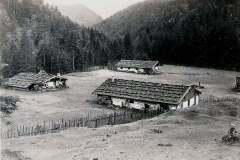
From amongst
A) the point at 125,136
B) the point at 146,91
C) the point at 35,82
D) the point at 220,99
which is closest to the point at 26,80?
the point at 35,82

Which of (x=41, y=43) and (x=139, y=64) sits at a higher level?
(x=41, y=43)

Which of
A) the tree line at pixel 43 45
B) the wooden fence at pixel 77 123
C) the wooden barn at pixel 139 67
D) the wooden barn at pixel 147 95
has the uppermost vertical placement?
the tree line at pixel 43 45

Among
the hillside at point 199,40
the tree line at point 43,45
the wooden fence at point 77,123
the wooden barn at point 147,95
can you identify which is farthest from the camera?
the hillside at point 199,40

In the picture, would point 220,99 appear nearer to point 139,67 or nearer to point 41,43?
point 139,67

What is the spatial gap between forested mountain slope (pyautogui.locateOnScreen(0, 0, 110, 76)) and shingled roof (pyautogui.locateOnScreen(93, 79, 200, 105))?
35.9 metres

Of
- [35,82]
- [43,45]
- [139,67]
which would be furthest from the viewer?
[139,67]

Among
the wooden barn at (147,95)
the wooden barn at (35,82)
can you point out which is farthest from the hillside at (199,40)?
the wooden barn at (147,95)

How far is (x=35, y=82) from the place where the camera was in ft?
210

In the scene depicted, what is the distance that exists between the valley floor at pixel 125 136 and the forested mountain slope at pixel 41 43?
1249 inches

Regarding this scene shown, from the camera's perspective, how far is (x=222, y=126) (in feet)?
125

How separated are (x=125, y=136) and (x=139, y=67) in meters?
62.2

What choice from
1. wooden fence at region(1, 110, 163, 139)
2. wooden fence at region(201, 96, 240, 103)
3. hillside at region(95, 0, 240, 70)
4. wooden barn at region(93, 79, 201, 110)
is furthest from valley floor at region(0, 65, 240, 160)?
hillside at region(95, 0, 240, 70)

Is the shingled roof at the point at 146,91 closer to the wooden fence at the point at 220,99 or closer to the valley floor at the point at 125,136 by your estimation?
the valley floor at the point at 125,136

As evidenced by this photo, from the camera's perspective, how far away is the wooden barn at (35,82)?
63.8m
